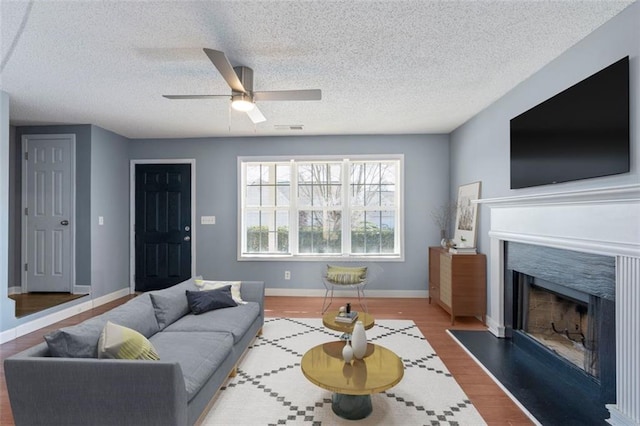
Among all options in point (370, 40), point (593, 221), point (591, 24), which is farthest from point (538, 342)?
point (370, 40)

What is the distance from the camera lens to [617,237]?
5.94 feet

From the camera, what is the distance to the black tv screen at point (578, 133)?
183cm

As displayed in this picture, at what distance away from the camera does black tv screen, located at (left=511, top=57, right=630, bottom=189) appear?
6.01 feet

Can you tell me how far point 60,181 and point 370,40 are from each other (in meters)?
4.61

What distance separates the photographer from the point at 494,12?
1855 mm

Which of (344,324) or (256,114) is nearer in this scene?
(344,324)

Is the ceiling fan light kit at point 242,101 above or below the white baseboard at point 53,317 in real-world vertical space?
above

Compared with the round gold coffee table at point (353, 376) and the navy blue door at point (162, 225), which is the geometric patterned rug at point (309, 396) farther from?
the navy blue door at point (162, 225)

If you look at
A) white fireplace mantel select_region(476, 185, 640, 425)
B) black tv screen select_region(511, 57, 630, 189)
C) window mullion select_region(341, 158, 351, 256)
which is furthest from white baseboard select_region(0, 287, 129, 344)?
black tv screen select_region(511, 57, 630, 189)

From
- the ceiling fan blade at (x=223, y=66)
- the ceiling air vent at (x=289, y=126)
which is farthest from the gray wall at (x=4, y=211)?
the ceiling air vent at (x=289, y=126)

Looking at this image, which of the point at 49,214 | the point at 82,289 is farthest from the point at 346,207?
the point at 49,214

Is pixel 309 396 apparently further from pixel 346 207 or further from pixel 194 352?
pixel 346 207

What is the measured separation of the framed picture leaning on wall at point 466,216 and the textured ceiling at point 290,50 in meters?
1.02

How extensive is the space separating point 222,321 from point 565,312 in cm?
294
